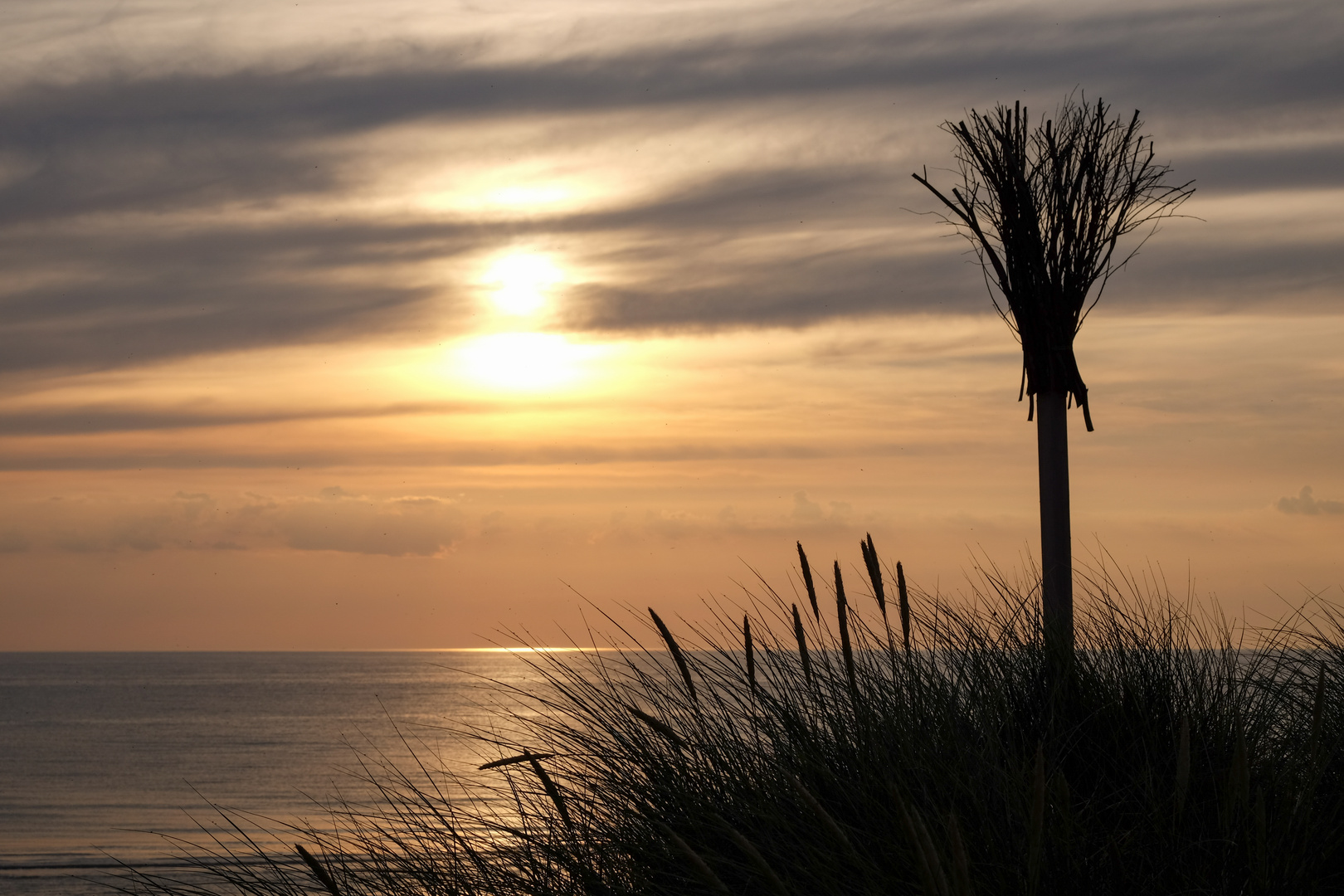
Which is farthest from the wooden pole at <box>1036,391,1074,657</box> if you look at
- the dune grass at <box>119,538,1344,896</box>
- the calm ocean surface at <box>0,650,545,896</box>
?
the calm ocean surface at <box>0,650,545,896</box>

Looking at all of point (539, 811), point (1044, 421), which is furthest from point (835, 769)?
point (1044, 421)

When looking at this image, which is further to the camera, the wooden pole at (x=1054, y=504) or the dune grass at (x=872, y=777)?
the wooden pole at (x=1054, y=504)

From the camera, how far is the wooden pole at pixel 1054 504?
17.8 ft

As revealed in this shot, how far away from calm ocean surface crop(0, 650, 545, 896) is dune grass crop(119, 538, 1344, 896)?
435 mm

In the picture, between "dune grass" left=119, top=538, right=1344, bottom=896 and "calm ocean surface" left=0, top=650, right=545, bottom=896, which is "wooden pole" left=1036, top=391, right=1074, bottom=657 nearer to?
"dune grass" left=119, top=538, right=1344, bottom=896

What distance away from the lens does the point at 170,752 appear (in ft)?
201

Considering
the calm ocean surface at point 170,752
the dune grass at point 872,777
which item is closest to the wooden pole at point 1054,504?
the dune grass at point 872,777

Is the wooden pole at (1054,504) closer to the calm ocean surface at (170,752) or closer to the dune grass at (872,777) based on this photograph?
the dune grass at (872,777)

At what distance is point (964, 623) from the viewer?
4.43 m

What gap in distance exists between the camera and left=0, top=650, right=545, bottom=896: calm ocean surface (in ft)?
89.7

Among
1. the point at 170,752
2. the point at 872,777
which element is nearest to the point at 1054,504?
the point at 872,777

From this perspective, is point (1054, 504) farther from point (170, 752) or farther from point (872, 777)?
point (170, 752)

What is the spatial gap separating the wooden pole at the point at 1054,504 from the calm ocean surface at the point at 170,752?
8.53ft

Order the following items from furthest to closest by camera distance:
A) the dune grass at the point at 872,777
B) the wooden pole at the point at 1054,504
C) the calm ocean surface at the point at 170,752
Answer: the calm ocean surface at the point at 170,752, the wooden pole at the point at 1054,504, the dune grass at the point at 872,777
